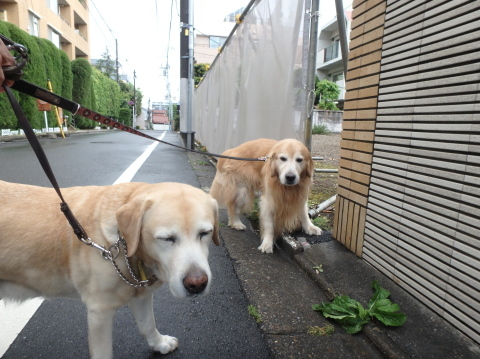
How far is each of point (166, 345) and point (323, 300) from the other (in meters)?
1.17

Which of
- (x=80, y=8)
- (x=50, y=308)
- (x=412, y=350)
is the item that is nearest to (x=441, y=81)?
(x=412, y=350)

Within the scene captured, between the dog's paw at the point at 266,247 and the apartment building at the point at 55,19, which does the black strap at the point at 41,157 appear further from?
the apartment building at the point at 55,19

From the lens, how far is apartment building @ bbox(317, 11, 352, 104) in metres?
27.9

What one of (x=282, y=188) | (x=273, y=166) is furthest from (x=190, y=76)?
(x=282, y=188)

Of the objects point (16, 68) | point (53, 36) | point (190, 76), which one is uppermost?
point (53, 36)

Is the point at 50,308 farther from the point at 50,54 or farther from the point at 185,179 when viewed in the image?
the point at 50,54

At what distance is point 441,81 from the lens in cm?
196

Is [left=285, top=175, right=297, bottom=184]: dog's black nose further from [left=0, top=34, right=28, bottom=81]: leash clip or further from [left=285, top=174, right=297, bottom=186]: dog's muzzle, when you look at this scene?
[left=0, top=34, right=28, bottom=81]: leash clip

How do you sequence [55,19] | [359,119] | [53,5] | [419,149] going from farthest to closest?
[53,5] < [55,19] < [359,119] < [419,149]

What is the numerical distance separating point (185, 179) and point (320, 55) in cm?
2884

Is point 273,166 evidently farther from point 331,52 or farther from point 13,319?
point 331,52

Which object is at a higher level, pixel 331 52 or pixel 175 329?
pixel 331 52

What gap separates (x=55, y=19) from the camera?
25328 mm

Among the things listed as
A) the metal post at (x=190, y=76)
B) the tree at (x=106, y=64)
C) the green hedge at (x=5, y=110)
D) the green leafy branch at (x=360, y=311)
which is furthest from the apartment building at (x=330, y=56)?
the tree at (x=106, y=64)
